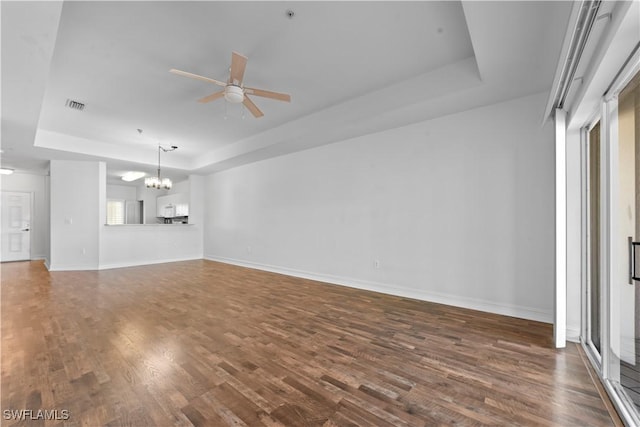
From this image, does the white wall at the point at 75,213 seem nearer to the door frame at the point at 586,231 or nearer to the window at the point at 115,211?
the window at the point at 115,211

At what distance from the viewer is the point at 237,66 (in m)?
2.58

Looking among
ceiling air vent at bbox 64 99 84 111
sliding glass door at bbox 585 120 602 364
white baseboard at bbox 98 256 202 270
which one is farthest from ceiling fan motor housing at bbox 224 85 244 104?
white baseboard at bbox 98 256 202 270

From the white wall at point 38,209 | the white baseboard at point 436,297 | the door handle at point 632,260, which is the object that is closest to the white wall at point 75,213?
the white wall at point 38,209

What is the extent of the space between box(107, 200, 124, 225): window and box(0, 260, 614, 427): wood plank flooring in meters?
7.99

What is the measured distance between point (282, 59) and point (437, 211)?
9.26 ft

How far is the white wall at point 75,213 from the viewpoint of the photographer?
6.38 metres

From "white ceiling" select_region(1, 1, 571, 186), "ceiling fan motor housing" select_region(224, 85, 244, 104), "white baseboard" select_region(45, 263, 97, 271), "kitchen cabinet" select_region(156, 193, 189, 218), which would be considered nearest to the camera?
"white ceiling" select_region(1, 1, 571, 186)

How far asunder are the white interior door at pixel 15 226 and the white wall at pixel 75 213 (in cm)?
320

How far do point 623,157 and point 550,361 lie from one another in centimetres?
164

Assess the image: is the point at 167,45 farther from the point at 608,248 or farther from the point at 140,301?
the point at 608,248

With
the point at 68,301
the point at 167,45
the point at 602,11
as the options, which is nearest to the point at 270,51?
the point at 167,45

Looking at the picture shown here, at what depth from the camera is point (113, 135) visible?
18.5ft

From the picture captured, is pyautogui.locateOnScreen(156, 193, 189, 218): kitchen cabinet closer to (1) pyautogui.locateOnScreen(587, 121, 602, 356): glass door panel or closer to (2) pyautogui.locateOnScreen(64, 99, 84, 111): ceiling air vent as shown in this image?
(2) pyautogui.locateOnScreen(64, 99, 84, 111): ceiling air vent

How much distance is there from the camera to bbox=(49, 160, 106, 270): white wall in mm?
6383
